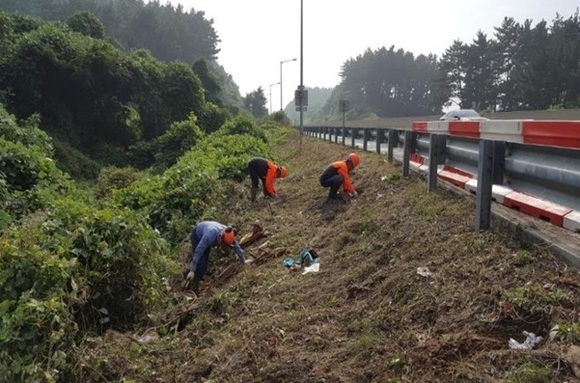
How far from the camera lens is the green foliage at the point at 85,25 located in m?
33.3

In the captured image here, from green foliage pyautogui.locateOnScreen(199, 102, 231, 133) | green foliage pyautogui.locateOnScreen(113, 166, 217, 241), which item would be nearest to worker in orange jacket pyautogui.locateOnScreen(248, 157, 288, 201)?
green foliage pyautogui.locateOnScreen(113, 166, 217, 241)

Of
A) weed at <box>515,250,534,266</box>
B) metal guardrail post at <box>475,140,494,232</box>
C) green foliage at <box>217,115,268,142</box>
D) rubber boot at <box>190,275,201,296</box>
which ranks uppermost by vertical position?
green foliage at <box>217,115,268,142</box>

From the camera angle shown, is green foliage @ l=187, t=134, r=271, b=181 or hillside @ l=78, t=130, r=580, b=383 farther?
green foliage @ l=187, t=134, r=271, b=181

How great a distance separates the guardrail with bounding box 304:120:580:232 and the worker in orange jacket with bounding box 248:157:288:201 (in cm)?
443

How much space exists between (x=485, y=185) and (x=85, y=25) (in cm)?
3541

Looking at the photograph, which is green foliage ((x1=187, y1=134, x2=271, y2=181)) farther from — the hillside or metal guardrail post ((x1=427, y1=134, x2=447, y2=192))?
metal guardrail post ((x1=427, y1=134, x2=447, y2=192))

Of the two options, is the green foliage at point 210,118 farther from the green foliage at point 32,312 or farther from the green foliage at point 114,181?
the green foliage at point 32,312

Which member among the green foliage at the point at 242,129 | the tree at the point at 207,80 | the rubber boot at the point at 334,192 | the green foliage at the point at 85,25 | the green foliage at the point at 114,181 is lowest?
the green foliage at the point at 114,181

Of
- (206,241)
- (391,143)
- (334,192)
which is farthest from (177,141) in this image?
(206,241)

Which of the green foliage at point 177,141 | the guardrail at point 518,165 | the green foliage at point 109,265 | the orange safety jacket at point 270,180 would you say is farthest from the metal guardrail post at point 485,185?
the green foliage at point 177,141

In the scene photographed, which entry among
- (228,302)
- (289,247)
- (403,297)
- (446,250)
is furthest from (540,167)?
(289,247)

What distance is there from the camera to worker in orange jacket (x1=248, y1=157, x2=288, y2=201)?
9.94 metres

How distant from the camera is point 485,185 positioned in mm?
4133

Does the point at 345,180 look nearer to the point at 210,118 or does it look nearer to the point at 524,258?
the point at 524,258
